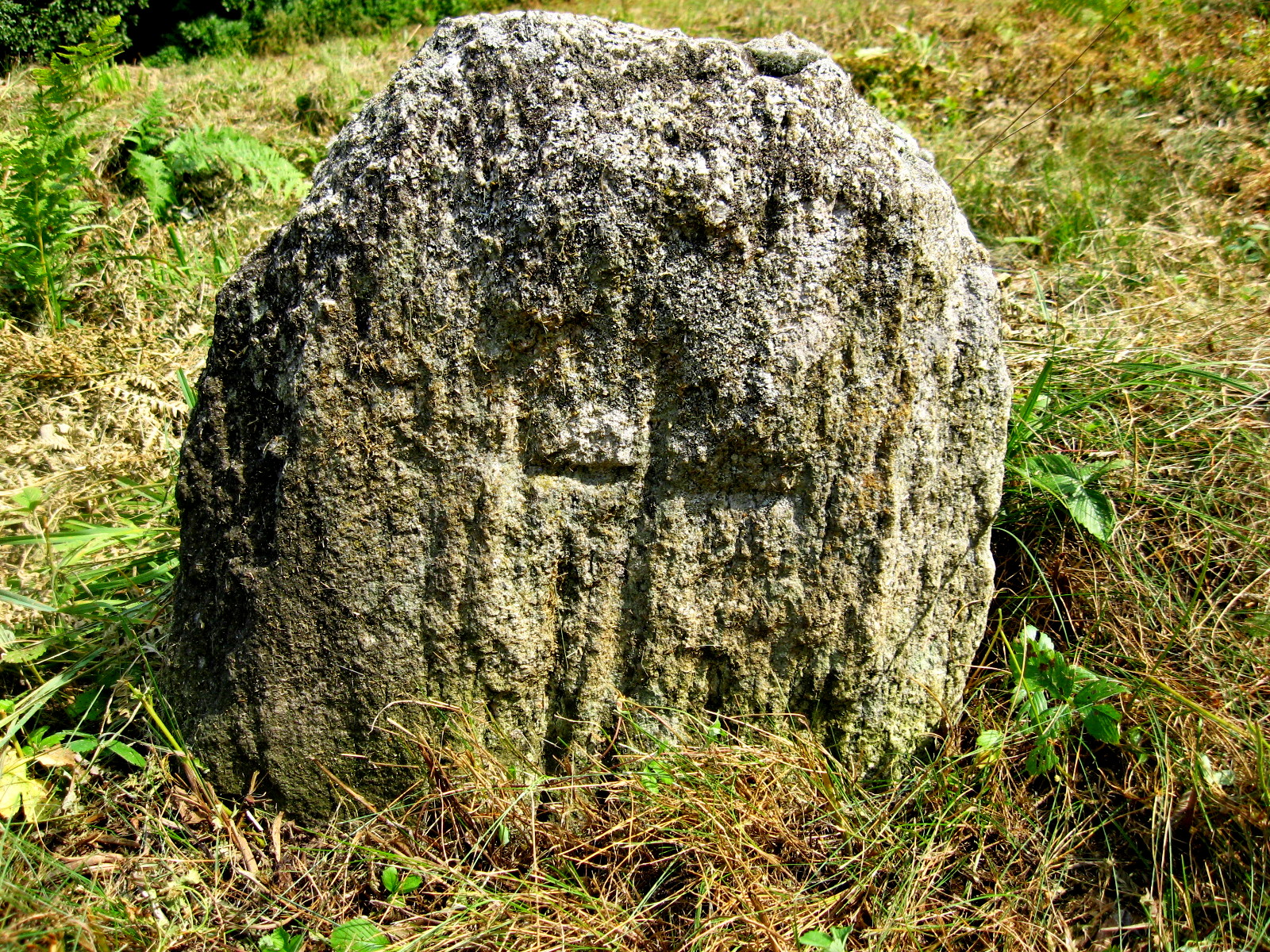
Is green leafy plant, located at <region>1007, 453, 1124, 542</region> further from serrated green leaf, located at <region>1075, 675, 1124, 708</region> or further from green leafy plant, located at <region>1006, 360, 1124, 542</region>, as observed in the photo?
serrated green leaf, located at <region>1075, 675, 1124, 708</region>

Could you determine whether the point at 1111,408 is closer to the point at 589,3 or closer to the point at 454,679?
the point at 454,679

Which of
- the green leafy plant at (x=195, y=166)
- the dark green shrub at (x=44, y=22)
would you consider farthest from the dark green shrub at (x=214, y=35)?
the green leafy plant at (x=195, y=166)

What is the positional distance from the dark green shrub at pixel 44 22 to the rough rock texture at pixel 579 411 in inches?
193

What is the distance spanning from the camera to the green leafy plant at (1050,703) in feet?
6.14

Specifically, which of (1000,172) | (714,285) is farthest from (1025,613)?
(1000,172)

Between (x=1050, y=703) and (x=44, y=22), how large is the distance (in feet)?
22.6

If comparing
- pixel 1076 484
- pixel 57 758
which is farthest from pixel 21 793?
pixel 1076 484

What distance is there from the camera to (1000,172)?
3.71 metres

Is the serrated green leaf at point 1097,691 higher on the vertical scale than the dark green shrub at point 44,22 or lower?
lower

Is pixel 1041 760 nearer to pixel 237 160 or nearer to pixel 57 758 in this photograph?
pixel 57 758

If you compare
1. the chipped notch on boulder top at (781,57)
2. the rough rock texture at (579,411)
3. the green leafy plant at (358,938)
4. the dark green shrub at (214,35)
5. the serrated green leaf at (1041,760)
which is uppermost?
the dark green shrub at (214,35)

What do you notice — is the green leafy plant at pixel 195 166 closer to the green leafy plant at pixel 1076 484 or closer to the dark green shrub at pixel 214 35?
the dark green shrub at pixel 214 35

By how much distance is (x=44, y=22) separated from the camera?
221 inches

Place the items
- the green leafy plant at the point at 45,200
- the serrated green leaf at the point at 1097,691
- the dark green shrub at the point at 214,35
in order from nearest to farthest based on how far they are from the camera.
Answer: the serrated green leaf at the point at 1097,691 < the green leafy plant at the point at 45,200 < the dark green shrub at the point at 214,35
